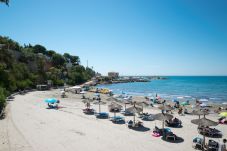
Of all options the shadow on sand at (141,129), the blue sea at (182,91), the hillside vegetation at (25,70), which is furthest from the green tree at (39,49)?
the shadow on sand at (141,129)

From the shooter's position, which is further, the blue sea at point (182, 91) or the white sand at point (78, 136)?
the blue sea at point (182, 91)

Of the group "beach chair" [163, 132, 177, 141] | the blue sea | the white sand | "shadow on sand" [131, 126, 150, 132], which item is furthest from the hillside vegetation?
the blue sea

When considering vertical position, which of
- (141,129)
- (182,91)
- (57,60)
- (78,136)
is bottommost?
(182,91)

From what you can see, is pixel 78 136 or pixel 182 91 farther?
pixel 182 91

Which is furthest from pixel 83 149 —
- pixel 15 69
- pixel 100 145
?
pixel 15 69

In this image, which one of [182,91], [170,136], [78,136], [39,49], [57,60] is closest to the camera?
[170,136]

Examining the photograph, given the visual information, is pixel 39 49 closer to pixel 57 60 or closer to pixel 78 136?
pixel 57 60

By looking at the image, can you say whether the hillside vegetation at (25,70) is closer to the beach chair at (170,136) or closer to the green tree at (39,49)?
the green tree at (39,49)

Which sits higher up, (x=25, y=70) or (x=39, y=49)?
(x=39, y=49)

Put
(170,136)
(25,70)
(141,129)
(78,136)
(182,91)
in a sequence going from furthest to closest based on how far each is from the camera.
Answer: (182,91) < (25,70) < (141,129) < (78,136) < (170,136)

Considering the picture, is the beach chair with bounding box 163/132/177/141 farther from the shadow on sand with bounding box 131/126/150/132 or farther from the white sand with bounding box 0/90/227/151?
the shadow on sand with bounding box 131/126/150/132

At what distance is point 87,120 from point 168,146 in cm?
1051

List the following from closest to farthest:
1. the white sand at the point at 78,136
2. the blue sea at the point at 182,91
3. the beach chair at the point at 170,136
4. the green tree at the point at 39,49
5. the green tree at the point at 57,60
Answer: the white sand at the point at 78,136, the beach chair at the point at 170,136, the blue sea at the point at 182,91, the green tree at the point at 57,60, the green tree at the point at 39,49

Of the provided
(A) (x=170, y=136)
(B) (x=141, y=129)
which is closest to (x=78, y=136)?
(B) (x=141, y=129)
